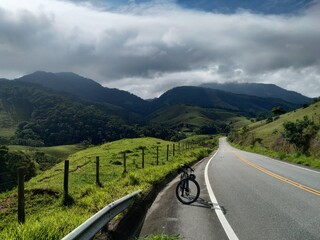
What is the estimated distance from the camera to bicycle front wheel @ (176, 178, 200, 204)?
41.3 ft

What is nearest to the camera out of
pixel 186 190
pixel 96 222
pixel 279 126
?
pixel 96 222

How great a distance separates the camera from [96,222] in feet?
23.8

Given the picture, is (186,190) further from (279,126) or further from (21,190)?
(279,126)

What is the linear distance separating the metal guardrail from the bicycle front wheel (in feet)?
9.64

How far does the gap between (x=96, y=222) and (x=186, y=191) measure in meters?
6.03

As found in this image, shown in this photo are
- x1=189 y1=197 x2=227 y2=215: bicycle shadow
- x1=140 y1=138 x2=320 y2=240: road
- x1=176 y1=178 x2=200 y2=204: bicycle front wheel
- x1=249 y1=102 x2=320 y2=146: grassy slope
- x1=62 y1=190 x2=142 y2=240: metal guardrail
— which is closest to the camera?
x1=62 y1=190 x2=142 y2=240: metal guardrail

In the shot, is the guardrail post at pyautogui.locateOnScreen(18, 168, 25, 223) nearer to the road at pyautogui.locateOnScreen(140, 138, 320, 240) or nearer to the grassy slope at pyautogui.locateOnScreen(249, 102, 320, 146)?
the road at pyautogui.locateOnScreen(140, 138, 320, 240)

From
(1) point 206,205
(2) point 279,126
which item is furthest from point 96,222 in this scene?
(2) point 279,126

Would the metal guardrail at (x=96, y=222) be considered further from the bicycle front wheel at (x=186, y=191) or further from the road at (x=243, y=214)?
the bicycle front wheel at (x=186, y=191)

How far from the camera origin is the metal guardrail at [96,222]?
6.06 meters

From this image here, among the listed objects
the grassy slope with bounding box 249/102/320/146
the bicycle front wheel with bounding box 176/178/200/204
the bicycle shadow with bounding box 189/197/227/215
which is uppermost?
the grassy slope with bounding box 249/102/320/146

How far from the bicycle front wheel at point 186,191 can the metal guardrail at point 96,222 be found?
294 centimetres

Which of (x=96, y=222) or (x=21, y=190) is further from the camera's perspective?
(x=21, y=190)

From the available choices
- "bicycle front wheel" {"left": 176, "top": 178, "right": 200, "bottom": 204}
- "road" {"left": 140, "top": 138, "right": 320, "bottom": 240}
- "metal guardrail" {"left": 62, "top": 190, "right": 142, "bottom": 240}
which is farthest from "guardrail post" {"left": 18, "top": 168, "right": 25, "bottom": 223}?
"bicycle front wheel" {"left": 176, "top": 178, "right": 200, "bottom": 204}
